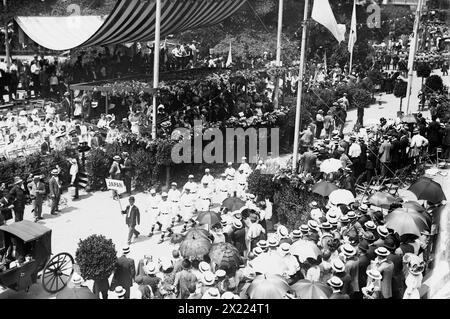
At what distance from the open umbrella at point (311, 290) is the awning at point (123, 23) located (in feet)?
48.5

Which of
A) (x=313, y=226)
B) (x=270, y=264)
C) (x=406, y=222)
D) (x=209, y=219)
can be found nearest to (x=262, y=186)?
(x=209, y=219)

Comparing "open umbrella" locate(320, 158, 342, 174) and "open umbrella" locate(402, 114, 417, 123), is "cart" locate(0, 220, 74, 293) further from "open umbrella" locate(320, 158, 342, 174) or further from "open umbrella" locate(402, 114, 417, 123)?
"open umbrella" locate(402, 114, 417, 123)

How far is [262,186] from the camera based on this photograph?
13.9m

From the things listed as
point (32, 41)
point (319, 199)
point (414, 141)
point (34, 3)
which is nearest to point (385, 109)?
point (414, 141)

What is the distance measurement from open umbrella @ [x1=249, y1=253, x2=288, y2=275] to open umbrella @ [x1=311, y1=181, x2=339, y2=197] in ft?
12.1

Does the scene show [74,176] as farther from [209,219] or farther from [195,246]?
[195,246]

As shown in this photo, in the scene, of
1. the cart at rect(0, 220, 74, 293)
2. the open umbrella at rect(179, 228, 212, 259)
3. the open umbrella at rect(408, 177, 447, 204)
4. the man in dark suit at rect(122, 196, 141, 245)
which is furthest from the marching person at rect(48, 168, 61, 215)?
the open umbrella at rect(408, 177, 447, 204)

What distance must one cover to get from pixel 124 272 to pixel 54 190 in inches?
215

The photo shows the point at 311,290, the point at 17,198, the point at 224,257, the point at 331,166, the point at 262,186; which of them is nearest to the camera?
the point at 311,290

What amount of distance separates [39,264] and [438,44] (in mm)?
42533

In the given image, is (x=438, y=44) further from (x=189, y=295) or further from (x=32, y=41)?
(x=189, y=295)

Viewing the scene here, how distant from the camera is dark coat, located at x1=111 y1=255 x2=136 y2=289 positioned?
A: 9.96m

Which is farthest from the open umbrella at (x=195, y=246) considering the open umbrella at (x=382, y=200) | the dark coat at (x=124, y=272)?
the open umbrella at (x=382, y=200)

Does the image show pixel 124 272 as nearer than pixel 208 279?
No
